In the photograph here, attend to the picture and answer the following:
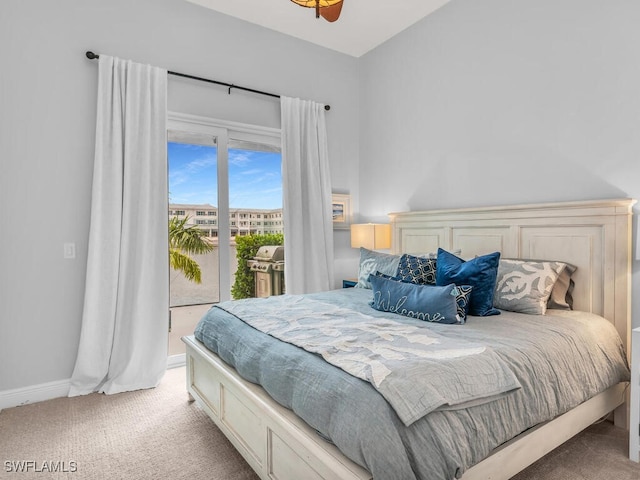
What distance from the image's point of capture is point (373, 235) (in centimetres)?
376

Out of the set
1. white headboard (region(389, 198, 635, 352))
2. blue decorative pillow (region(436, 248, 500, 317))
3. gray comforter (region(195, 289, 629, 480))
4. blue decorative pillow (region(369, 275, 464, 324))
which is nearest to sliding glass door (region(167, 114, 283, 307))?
gray comforter (region(195, 289, 629, 480))

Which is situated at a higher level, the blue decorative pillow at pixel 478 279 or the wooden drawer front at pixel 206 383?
the blue decorative pillow at pixel 478 279

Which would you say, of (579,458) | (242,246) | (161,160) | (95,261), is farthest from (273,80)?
(579,458)

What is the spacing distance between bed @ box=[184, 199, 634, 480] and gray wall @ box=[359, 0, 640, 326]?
0.61ft

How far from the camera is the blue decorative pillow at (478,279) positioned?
2238mm

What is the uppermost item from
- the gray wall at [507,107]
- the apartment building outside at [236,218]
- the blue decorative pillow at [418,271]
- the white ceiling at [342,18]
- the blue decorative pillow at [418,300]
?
the white ceiling at [342,18]

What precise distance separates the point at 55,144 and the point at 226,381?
2093 millimetres

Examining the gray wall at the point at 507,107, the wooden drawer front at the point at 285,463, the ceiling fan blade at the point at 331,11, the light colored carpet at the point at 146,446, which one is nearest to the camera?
the wooden drawer front at the point at 285,463

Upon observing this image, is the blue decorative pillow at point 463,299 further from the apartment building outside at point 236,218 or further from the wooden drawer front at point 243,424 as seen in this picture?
A: the apartment building outside at point 236,218

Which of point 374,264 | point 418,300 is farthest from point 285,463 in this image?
point 374,264

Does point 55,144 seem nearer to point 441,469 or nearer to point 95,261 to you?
point 95,261

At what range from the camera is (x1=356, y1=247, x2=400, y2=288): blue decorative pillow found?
295 centimetres

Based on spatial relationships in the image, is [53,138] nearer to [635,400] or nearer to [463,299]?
[463,299]
